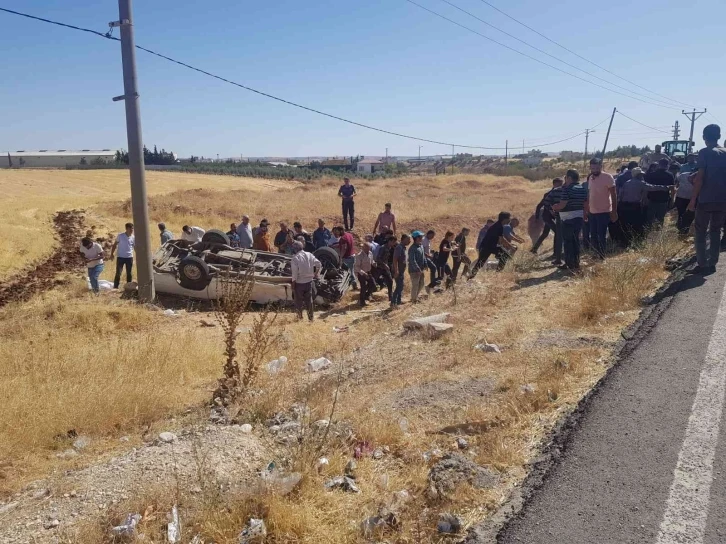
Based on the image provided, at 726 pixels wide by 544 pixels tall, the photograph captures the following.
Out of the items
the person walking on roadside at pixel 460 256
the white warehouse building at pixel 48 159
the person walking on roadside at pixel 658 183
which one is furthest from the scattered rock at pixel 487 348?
the white warehouse building at pixel 48 159

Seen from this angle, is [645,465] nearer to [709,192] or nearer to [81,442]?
[81,442]

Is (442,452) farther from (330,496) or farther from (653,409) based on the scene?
(653,409)

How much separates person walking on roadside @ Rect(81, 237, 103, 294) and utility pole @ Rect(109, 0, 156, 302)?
1.37 meters

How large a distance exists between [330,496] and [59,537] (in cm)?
151

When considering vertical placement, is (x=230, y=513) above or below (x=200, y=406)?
above

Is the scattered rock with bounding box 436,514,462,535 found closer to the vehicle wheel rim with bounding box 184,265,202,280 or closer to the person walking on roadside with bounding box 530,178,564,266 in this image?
the person walking on roadside with bounding box 530,178,564,266

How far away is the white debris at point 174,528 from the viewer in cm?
313

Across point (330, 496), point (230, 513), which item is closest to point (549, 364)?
point (330, 496)

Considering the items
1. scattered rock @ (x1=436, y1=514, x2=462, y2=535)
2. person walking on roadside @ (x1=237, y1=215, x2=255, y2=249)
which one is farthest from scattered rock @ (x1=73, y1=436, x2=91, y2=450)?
person walking on roadside @ (x1=237, y1=215, x2=255, y2=249)

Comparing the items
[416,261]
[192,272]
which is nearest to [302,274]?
[416,261]

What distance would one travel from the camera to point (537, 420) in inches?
160

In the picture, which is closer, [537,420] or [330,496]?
[330,496]

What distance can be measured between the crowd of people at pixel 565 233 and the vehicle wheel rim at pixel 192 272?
5.85 feet

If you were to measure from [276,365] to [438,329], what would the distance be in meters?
2.06
